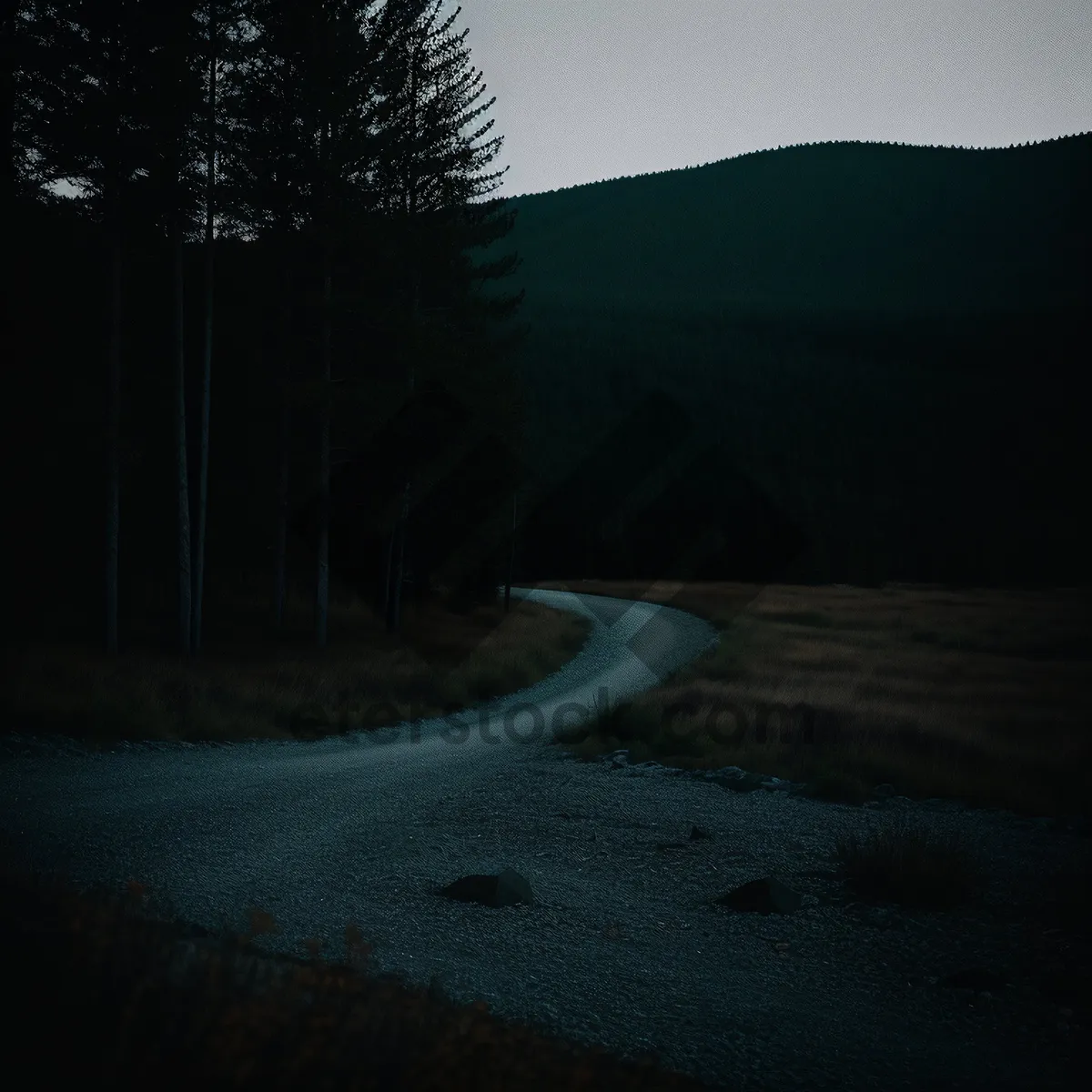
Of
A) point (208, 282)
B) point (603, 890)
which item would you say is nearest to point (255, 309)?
point (208, 282)

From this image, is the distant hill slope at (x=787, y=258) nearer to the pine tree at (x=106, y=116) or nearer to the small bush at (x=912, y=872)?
the pine tree at (x=106, y=116)

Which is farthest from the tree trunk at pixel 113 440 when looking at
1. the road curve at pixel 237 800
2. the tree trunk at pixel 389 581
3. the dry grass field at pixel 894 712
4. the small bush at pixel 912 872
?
the small bush at pixel 912 872

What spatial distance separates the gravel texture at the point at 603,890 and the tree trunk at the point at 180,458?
6744 mm

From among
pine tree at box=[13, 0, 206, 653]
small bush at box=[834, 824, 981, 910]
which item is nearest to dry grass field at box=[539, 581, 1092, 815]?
small bush at box=[834, 824, 981, 910]

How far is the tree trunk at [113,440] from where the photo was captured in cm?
1759

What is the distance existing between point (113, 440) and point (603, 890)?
1490 cm

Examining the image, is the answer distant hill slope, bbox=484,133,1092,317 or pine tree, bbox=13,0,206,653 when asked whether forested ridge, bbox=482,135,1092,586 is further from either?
pine tree, bbox=13,0,206,653

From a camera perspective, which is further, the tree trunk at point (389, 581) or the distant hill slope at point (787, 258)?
the distant hill slope at point (787, 258)

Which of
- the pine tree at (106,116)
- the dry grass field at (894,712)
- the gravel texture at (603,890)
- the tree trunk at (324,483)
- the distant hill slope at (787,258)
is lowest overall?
the dry grass field at (894,712)

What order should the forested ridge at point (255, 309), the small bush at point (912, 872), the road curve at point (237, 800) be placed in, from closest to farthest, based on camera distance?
the road curve at point (237, 800) → the small bush at point (912, 872) → the forested ridge at point (255, 309)

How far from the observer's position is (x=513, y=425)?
27.8m

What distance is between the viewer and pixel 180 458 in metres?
18.4

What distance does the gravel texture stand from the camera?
4902mm

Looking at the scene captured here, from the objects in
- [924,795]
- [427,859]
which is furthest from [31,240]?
[924,795]
